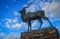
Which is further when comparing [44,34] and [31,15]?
[31,15]

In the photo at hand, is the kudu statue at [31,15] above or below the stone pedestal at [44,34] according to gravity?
above

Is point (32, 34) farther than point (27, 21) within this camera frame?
No

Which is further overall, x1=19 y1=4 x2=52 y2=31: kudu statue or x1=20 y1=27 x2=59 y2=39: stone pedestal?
x1=19 y1=4 x2=52 y2=31: kudu statue

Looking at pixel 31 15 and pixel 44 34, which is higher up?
pixel 31 15

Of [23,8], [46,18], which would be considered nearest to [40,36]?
[46,18]

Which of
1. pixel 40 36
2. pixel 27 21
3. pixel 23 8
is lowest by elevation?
pixel 40 36

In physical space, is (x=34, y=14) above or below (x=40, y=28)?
above

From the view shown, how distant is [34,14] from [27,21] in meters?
0.64

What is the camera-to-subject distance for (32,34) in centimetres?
1205

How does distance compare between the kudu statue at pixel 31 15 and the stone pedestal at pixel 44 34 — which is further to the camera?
the kudu statue at pixel 31 15

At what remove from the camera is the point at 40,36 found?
11781 mm

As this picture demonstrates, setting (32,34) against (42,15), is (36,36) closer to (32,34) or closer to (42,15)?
(32,34)

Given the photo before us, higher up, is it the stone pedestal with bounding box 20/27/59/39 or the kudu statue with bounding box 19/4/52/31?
the kudu statue with bounding box 19/4/52/31

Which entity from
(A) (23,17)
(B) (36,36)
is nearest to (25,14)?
(A) (23,17)
